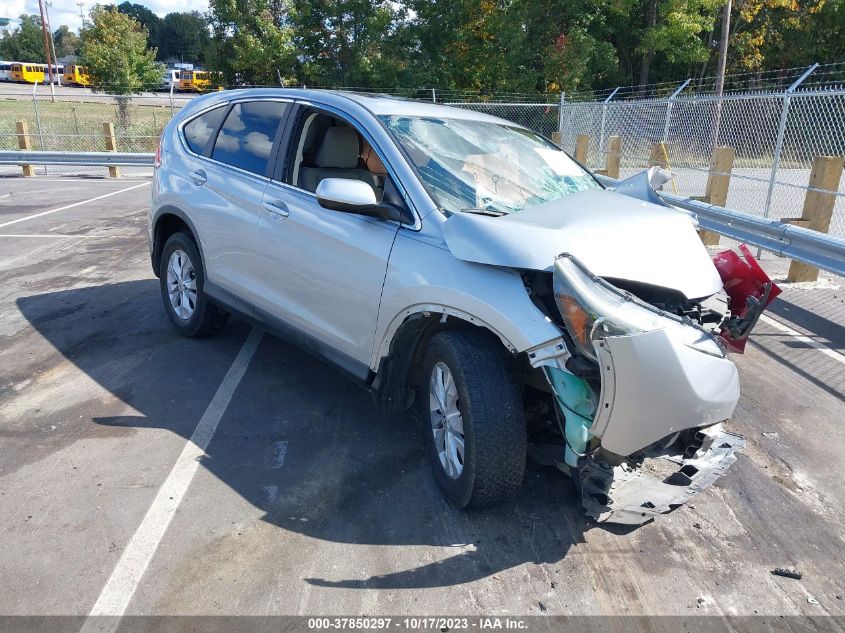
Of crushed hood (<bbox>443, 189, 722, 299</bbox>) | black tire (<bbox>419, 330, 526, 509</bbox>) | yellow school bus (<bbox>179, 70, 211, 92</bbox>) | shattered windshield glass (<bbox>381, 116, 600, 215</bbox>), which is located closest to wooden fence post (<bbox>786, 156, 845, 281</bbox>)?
shattered windshield glass (<bbox>381, 116, 600, 215</bbox>)

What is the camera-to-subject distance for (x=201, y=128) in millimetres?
5543

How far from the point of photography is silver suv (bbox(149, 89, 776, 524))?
2.82m

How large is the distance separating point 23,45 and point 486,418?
12120cm

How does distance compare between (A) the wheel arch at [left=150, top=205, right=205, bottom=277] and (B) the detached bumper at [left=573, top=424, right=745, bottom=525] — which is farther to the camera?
(A) the wheel arch at [left=150, top=205, right=205, bottom=277]

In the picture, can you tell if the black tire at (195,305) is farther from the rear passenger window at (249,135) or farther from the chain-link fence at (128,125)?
the chain-link fence at (128,125)

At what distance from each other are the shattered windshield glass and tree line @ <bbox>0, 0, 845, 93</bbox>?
995 inches

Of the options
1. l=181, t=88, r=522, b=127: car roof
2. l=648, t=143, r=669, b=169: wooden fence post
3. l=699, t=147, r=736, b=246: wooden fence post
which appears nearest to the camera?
l=181, t=88, r=522, b=127: car roof

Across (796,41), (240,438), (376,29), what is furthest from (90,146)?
(796,41)

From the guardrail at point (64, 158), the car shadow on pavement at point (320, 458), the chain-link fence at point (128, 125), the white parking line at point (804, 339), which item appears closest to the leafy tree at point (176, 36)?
the chain-link fence at point (128, 125)

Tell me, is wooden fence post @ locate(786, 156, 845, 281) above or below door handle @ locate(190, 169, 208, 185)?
below

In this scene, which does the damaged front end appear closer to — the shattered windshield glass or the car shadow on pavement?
the car shadow on pavement

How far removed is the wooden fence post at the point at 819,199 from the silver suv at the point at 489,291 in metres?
4.11

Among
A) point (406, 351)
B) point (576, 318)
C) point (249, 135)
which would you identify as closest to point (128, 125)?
point (249, 135)

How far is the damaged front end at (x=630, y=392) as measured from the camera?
8.84 feet
